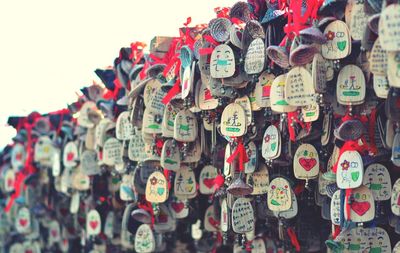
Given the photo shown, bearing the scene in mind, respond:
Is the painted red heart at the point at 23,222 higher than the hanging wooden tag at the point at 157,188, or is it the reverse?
the hanging wooden tag at the point at 157,188

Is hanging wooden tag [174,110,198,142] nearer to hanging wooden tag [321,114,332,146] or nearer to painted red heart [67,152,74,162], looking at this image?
hanging wooden tag [321,114,332,146]

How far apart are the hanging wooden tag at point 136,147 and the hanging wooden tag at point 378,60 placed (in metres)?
1.39

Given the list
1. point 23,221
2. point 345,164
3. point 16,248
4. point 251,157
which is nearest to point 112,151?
point 251,157

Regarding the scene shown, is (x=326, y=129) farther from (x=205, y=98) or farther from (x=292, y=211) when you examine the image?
(x=205, y=98)

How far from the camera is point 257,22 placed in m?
2.56

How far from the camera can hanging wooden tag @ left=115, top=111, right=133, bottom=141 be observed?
3432 mm

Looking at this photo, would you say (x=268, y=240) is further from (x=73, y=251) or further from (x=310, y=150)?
(x=73, y=251)

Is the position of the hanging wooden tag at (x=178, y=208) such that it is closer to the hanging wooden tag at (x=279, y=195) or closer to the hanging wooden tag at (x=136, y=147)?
the hanging wooden tag at (x=136, y=147)

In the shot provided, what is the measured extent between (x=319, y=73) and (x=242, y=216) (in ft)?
2.21

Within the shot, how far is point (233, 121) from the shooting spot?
2691 millimetres

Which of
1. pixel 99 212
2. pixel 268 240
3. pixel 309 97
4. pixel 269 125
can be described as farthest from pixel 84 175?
pixel 309 97

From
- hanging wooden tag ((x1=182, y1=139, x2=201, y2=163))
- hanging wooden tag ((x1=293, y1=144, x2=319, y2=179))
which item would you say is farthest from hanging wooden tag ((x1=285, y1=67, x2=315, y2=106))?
hanging wooden tag ((x1=182, y1=139, x2=201, y2=163))

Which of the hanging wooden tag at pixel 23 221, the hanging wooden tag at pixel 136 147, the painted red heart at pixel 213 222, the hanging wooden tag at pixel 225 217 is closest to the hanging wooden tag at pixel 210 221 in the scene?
the painted red heart at pixel 213 222

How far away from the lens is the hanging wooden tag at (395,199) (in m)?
2.32
